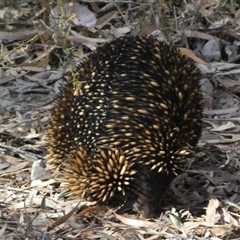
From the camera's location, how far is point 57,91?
16.1ft

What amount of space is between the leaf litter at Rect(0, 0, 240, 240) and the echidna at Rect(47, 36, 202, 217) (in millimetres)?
168

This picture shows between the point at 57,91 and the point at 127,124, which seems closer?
the point at 127,124

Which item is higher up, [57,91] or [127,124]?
[127,124]

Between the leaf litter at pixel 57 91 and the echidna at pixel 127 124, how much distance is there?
0.17 metres

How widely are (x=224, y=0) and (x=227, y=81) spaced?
0.99m

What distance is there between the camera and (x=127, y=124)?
323 cm

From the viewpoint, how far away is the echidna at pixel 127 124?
3.24 m

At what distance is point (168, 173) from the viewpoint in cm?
334

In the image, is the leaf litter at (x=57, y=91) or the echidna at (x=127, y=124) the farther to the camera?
the leaf litter at (x=57, y=91)

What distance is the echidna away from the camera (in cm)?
324

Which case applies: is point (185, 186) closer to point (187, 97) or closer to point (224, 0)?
point (187, 97)

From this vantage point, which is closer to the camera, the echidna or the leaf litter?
the echidna

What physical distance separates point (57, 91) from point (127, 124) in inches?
68.8

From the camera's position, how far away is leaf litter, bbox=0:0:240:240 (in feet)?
11.1
